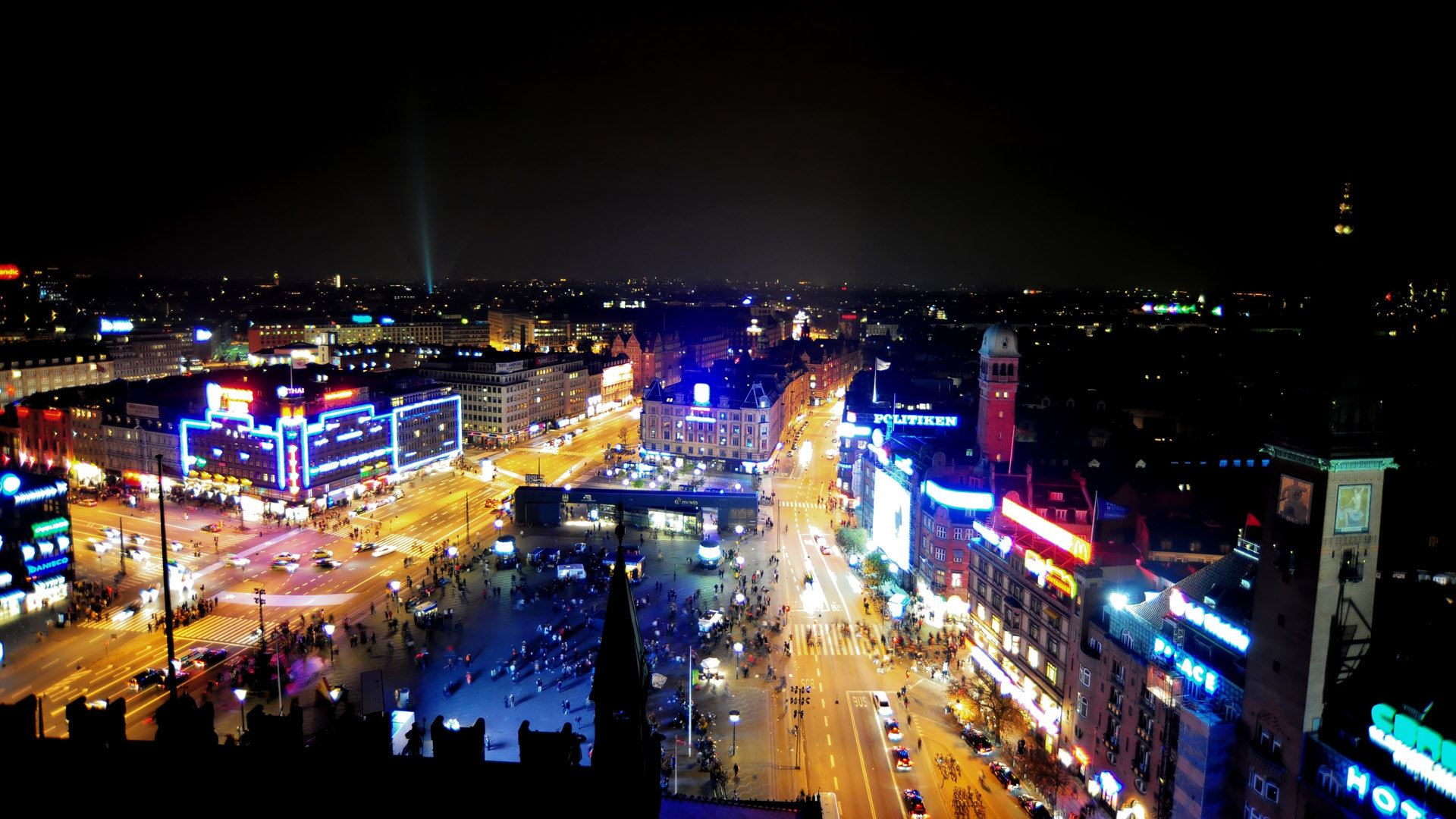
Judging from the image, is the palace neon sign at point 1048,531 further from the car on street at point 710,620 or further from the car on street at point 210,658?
the car on street at point 210,658

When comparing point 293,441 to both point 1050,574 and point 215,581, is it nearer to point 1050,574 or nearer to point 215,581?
point 215,581

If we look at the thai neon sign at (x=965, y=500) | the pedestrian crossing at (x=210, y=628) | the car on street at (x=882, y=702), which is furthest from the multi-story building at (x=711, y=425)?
the car on street at (x=882, y=702)

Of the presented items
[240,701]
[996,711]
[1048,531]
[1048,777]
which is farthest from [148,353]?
[1048,777]

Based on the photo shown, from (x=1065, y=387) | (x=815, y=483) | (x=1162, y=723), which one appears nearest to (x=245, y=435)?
(x=815, y=483)

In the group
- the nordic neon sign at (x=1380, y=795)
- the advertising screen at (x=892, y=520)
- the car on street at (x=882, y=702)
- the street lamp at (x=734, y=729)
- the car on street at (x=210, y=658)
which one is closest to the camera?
the nordic neon sign at (x=1380, y=795)

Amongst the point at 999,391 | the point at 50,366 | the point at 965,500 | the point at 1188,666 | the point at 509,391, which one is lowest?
the point at 1188,666

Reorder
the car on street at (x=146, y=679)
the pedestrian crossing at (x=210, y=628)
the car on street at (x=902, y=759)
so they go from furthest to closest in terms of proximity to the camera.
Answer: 1. the pedestrian crossing at (x=210, y=628)
2. the car on street at (x=146, y=679)
3. the car on street at (x=902, y=759)
